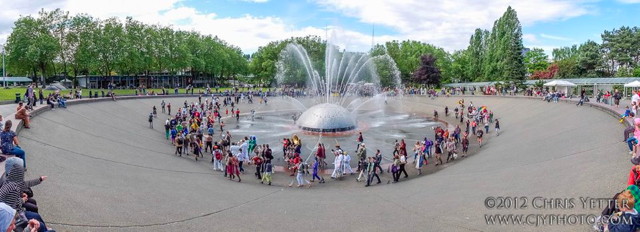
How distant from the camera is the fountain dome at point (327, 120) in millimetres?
32188

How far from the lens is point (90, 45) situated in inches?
2360

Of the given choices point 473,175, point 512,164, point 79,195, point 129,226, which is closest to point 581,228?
point 473,175

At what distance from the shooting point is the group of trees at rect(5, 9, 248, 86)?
5547cm

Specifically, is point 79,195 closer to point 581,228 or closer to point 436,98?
point 581,228

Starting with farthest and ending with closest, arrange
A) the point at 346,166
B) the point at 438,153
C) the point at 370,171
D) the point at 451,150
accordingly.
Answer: the point at 451,150, the point at 438,153, the point at 346,166, the point at 370,171

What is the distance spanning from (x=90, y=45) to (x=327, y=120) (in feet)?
161

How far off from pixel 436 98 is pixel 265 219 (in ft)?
178

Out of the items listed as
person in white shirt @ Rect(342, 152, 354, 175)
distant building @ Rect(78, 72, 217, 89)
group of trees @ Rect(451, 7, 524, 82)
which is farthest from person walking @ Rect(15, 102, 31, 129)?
distant building @ Rect(78, 72, 217, 89)

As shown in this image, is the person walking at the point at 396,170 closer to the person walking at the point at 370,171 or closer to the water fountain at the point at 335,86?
the person walking at the point at 370,171

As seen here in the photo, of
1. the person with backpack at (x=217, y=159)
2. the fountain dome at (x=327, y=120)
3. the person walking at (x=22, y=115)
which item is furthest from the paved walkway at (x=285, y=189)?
the fountain dome at (x=327, y=120)

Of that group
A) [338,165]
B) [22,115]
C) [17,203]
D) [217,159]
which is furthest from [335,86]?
[17,203]

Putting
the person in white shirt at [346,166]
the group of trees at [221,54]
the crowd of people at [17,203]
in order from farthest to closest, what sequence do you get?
the group of trees at [221,54]
the person in white shirt at [346,166]
the crowd of people at [17,203]

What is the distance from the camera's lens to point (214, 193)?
13.9m

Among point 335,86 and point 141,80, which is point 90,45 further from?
point 335,86
